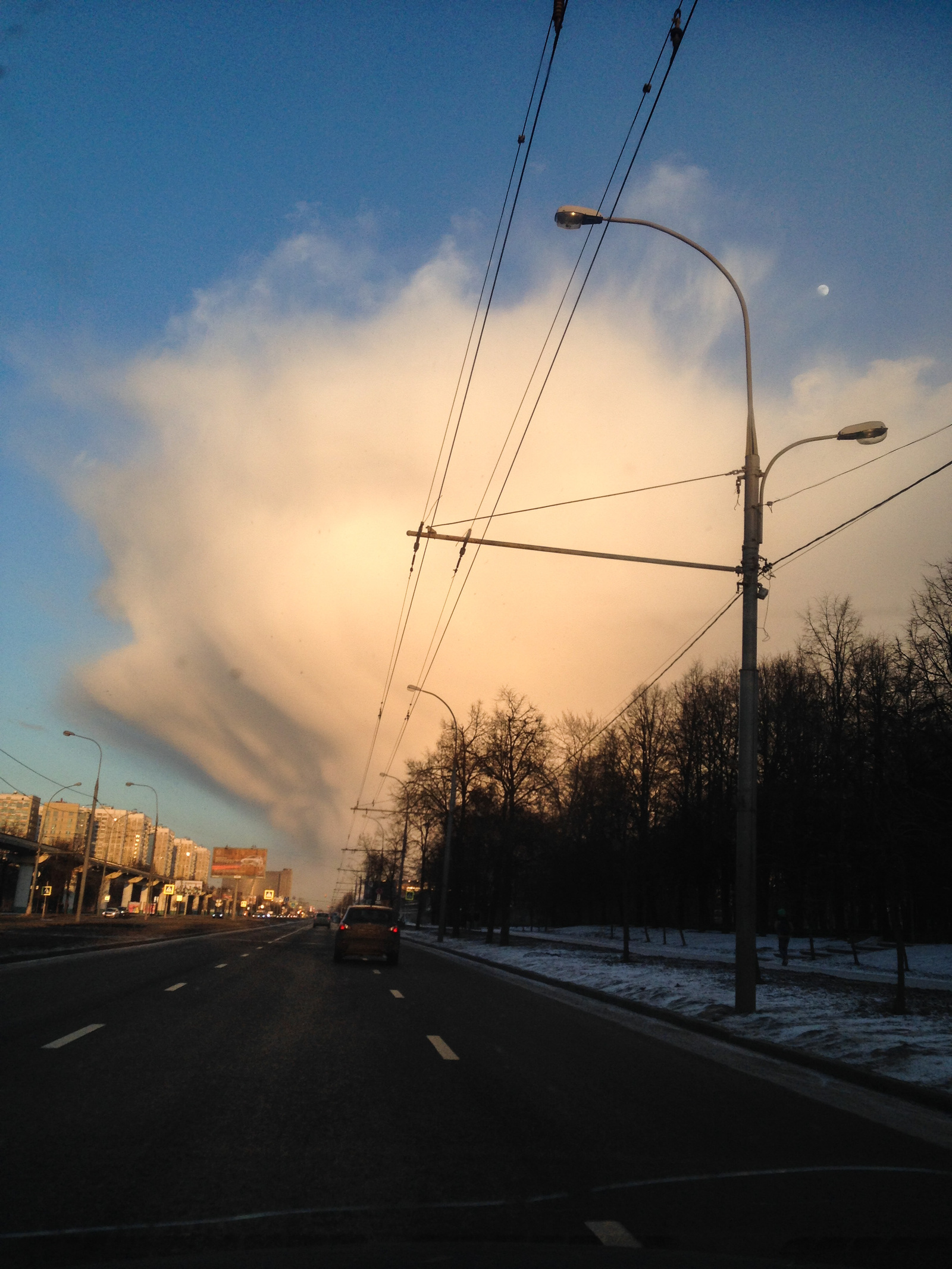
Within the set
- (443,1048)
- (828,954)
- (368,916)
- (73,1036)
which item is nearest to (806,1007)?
(443,1048)

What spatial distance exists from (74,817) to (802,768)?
12622 cm

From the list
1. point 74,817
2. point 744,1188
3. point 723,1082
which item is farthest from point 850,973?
point 74,817

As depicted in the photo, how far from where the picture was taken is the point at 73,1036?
1009 cm

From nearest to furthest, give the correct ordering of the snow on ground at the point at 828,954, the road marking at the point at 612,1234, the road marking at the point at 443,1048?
the road marking at the point at 612,1234, the road marking at the point at 443,1048, the snow on ground at the point at 828,954

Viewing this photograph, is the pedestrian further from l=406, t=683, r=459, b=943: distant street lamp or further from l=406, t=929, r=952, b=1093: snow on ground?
l=406, t=683, r=459, b=943: distant street lamp

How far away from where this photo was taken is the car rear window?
26.1 metres

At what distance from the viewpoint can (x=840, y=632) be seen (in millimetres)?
50406

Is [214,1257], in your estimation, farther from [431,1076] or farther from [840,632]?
[840,632]

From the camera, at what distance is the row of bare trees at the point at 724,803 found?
73.0 ft

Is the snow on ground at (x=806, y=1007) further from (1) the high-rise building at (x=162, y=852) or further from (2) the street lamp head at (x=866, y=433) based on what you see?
(1) the high-rise building at (x=162, y=852)

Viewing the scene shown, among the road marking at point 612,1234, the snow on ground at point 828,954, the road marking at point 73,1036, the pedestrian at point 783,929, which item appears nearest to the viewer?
the road marking at point 612,1234

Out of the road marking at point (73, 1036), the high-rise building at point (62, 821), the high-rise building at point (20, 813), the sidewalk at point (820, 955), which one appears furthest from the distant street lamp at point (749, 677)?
the high-rise building at point (62, 821)

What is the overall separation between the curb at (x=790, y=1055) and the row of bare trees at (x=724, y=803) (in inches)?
191

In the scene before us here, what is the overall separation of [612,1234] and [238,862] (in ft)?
452
